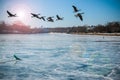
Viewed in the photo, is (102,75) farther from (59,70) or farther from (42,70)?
(42,70)

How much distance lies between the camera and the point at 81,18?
229 inches

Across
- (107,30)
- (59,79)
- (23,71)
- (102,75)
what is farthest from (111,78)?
(107,30)

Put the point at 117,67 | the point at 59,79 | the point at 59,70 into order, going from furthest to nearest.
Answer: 1. the point at 117,67
2. the point at 59,70
3. the point at 59,79

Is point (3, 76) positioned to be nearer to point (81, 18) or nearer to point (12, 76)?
point (12, 76)

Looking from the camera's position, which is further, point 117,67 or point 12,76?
point 117,67

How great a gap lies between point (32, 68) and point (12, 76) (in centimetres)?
145

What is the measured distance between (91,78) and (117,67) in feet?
7.13

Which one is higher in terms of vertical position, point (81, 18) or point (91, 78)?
point (81, 18)

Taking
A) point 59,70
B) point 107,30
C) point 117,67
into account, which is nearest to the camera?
point 59,70

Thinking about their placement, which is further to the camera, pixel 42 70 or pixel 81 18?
pixel 42 70

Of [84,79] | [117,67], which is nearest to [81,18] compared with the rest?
[84,79]

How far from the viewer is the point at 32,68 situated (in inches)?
343

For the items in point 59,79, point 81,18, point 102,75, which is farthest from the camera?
point 102,75

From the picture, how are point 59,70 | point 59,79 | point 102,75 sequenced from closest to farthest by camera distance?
1. point 59,79
2. point 102,75
3. point 59,70
